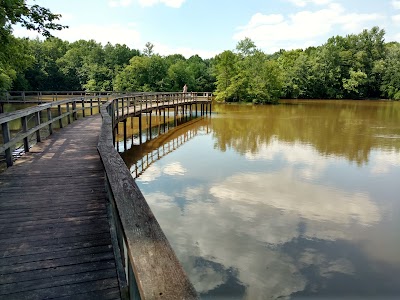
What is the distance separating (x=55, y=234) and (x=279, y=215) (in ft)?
20.1

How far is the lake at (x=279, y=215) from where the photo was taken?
224 inches

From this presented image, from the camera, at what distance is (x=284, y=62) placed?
72.7 metres

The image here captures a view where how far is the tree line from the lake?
119 ft

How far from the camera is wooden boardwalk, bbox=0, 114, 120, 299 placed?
264cm

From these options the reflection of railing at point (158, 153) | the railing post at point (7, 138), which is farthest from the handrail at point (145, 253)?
the reflection of railing at point (158, 153)

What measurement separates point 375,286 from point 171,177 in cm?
756

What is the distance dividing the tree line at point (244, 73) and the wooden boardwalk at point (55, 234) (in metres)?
46.0

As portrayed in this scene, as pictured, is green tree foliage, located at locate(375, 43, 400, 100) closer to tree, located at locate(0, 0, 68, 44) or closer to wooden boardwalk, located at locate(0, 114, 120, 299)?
tree, located at locate(0, 0, 68, 44)

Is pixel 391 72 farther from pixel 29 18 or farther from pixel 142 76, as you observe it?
pixel 29 18

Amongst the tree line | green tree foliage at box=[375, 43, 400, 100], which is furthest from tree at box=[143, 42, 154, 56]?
green tree foliage at box=[375, 43, 400, 100]

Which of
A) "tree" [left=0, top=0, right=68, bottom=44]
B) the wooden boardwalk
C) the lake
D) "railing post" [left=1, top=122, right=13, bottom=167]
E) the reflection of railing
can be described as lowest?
the lake

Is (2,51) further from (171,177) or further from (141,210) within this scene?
(141,210)

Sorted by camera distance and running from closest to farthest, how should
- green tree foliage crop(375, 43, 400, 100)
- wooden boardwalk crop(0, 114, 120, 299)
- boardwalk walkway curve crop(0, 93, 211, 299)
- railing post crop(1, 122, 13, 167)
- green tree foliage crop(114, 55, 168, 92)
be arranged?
boardwalk walkway curve crop(0, 93, 211, 299)
wooden boardwalk crop(0, 114, 120, 299)
railing post crop(1, 122, 13, 167)
green tree foliage crop(114, 55, 168, 92)
green tree foliage crop(375, 43, 400, 100)

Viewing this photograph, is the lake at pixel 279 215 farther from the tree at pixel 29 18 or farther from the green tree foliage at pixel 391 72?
the green tree foliage at pixel 391 72
